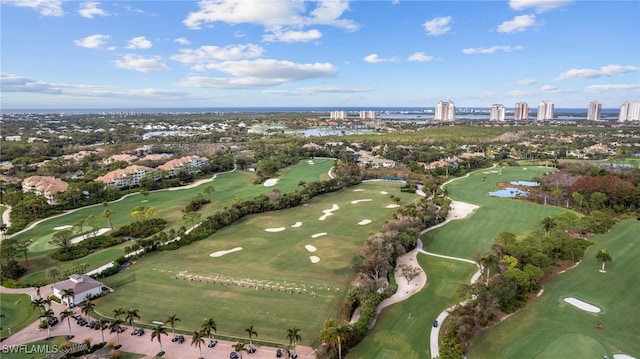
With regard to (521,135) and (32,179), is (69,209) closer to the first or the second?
(32,179)

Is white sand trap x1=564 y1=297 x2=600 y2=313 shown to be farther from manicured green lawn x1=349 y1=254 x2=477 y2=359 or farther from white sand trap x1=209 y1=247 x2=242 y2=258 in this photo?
white sand trap x1=209 y1=247 x2=242 y2=258

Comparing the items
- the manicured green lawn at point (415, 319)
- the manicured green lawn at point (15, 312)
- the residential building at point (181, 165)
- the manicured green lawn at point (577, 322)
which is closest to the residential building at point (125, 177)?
the residential building at point (181, 165)

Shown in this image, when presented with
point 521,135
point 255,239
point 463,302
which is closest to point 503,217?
point 463,302

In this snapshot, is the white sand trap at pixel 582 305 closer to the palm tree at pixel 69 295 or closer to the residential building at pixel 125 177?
the palm tree at pixel 69 295

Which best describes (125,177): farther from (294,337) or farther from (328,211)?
(294,337)

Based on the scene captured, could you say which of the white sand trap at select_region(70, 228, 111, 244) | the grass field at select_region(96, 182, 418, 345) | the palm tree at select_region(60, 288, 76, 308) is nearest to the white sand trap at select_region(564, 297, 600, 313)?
the grass field at select_region(96, 182, 418, 345)

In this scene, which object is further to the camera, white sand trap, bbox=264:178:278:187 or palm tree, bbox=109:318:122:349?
white sand trap, bbox=264:178:278:187
